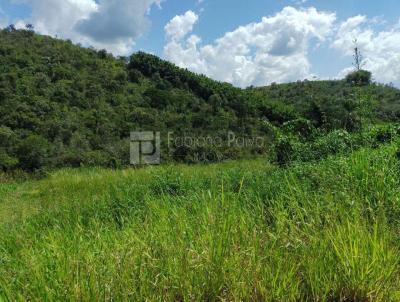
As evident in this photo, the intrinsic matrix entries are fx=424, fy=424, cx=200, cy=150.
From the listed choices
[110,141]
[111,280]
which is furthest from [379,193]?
[110,141]

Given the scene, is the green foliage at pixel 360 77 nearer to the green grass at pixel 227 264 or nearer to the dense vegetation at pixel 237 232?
the dense vegetation at pixel 237 232

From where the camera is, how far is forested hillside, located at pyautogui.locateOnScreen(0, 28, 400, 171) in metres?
26.5

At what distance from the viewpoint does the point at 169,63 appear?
47.2m

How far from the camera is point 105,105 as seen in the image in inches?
1422

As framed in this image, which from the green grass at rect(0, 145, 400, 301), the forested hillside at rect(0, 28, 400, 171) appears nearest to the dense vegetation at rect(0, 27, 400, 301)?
the green grass at rect(0, 145, 400, 301)

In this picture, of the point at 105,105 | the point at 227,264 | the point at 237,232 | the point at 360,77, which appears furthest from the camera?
the point at 105,105

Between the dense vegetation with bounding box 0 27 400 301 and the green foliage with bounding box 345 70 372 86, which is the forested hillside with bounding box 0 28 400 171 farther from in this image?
the green foliage with bounding box 345 70 372 86

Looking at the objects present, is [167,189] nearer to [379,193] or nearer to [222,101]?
[379,193]

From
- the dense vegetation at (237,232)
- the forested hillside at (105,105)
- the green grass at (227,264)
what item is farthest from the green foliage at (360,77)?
the forested hillside at (105,105)

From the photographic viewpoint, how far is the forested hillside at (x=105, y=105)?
1045 inches

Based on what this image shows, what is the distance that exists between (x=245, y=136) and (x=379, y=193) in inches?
1216

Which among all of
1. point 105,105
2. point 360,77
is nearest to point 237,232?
point 360,77

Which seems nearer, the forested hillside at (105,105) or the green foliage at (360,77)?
the green foliage at (360,77)

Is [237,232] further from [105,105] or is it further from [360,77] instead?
[105,105]
